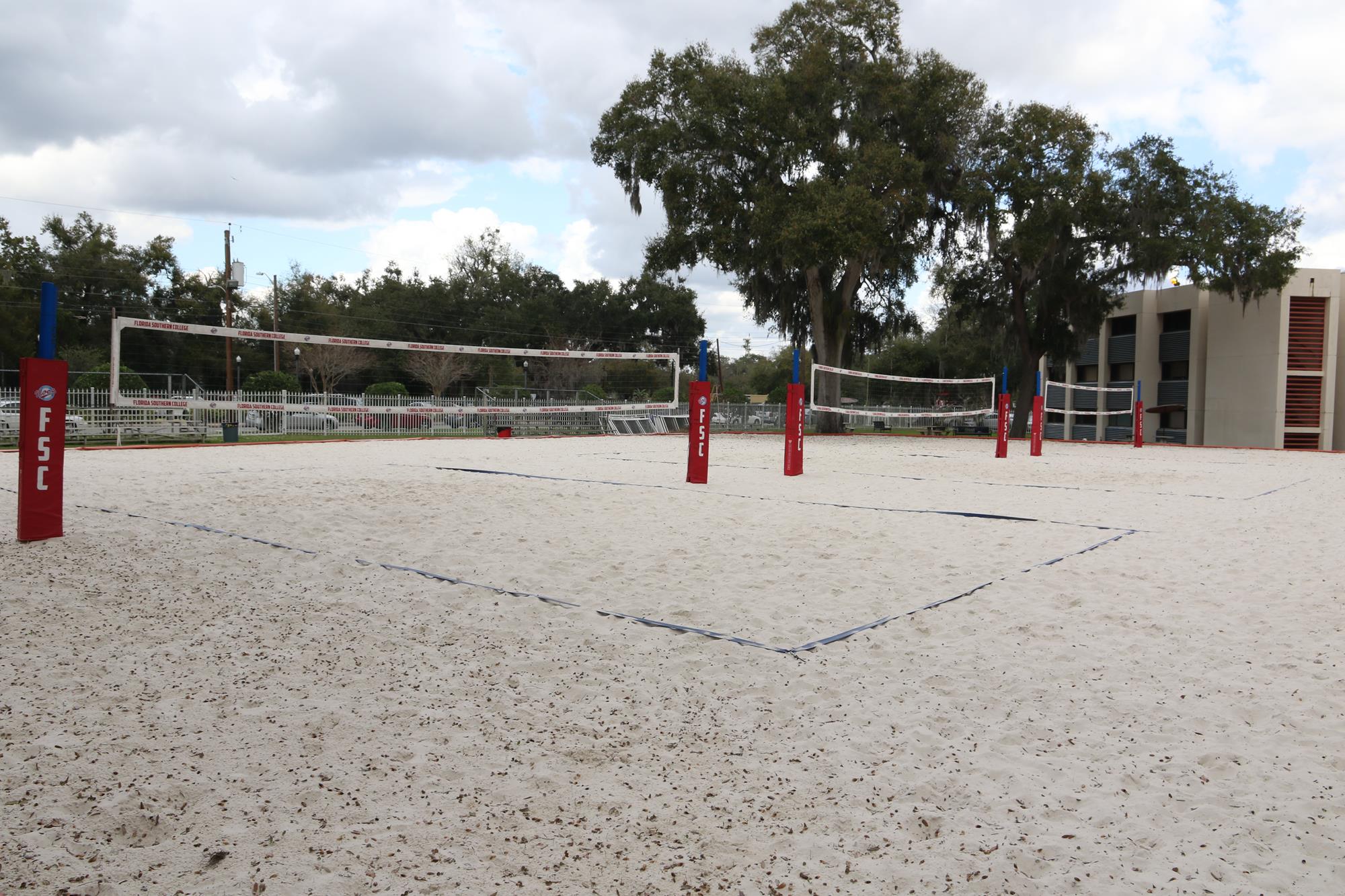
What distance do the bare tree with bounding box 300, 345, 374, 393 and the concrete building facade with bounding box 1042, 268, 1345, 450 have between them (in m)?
29.0

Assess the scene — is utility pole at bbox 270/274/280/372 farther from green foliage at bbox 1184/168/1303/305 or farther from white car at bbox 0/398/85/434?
green foliage at bbox 1184/168/1303/305

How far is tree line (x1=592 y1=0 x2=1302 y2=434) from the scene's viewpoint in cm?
2428

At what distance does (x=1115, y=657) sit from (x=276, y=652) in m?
3.36

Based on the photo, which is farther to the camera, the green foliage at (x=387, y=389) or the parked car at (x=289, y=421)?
the green foliage at (x=387, y=389)

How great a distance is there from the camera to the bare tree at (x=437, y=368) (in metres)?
36.9

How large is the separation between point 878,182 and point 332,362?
2611cm

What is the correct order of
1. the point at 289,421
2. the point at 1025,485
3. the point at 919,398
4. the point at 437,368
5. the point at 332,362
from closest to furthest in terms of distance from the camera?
the point at 1025,485 < the point at 289,421 < the point at 437,368 < the point at 332,362 < the point at 919,398

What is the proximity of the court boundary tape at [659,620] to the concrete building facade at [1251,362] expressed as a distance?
2469cm

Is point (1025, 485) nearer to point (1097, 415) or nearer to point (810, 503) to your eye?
point (810, 503)

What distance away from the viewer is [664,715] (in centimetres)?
293

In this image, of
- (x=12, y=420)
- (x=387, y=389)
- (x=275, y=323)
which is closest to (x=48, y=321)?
(x=12, y=420)

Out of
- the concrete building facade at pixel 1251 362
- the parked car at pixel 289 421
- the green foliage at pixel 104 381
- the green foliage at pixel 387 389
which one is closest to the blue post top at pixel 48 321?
the green foliage at pixel 104 381

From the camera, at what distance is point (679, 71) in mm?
26094

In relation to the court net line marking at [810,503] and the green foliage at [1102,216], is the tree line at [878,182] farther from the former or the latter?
the court net line marking at [810,503]
